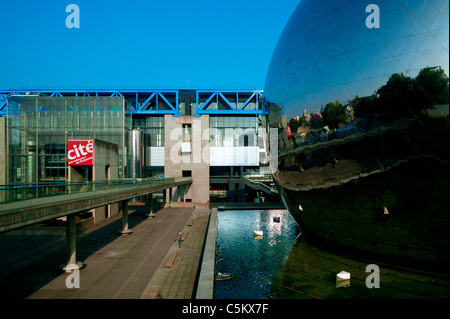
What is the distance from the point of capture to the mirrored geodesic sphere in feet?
31.5

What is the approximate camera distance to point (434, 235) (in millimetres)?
10000

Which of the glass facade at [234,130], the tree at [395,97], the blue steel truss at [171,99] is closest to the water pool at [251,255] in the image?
the tree at [395,97]

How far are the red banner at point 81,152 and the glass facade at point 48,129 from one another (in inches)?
554

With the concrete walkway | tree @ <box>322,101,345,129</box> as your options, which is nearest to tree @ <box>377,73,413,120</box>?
tree @ <box>322,101,345,129</box>

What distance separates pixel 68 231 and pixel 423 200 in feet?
47.5

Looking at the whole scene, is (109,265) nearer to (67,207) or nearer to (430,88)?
(67,207)

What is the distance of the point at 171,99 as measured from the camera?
2552 inches

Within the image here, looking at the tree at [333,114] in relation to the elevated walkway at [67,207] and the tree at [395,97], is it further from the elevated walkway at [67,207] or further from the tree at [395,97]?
the elevated walkway at [67,207]

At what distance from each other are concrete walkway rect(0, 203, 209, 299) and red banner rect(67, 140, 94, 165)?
5672 millimetres

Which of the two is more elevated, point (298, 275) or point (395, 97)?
point (395, 97)

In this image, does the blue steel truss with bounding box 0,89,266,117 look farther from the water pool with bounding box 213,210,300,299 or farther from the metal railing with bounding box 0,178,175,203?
the metal railing with bounding box 0,178,175,203

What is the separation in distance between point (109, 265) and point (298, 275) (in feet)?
28.5

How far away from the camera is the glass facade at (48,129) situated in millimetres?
38469

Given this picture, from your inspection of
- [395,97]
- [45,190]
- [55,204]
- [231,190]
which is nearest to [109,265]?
[55,204]
